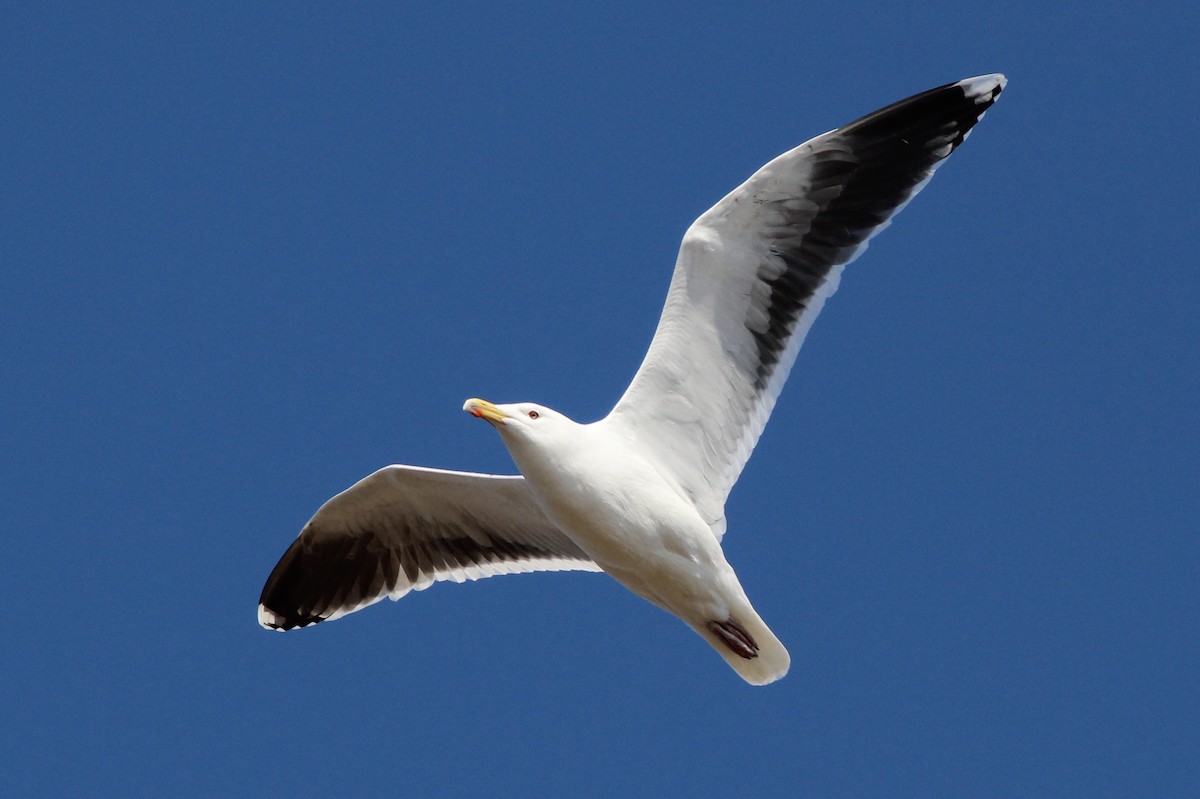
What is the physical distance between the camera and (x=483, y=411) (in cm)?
970

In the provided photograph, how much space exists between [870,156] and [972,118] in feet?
2.04

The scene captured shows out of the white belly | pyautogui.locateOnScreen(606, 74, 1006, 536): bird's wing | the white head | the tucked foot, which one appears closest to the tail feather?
the tucked foot

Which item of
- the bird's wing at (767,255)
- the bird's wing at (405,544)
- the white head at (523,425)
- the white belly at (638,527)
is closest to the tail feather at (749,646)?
the white belly at (638,527)

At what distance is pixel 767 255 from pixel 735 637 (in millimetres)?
2238

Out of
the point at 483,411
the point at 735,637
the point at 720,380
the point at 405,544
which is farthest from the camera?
the point at 405,544

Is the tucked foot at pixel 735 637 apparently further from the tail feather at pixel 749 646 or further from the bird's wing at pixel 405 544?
the bird's wing at pixel 405 544

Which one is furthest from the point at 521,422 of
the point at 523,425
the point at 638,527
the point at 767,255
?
the point at 767,255

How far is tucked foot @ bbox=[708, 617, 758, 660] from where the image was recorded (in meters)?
10.2

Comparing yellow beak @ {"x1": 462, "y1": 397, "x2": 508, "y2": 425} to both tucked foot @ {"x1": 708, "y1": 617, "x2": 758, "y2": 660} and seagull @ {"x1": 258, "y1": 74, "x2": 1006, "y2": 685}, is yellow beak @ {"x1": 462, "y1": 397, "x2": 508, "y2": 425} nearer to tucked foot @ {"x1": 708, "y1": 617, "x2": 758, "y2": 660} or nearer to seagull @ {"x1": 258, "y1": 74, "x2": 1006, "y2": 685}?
seagull @ {"x1": 258, "y1": 74, "x2": 1006, "y2": 685}

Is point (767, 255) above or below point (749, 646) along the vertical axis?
above

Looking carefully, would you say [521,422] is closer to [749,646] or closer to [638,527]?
[638,527]

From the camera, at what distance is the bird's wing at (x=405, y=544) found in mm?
11094

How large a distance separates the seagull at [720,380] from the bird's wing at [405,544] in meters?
0.57

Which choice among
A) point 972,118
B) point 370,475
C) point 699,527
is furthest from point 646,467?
point 972,118
